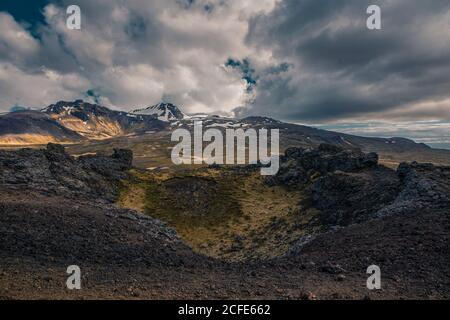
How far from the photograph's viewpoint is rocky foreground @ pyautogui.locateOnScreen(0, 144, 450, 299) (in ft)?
58.0

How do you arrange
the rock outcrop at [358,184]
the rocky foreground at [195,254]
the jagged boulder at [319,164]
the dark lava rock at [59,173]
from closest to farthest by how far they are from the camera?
the rocky foreground at [195,254], the rock outcrop at [358,184], the dark lava rock at [59,173], the jagged boulder at [319,164]

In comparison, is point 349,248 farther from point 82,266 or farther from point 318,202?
point 318,202

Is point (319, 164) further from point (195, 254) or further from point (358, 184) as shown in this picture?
point (195, 254)

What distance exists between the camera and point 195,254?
28.8 meters

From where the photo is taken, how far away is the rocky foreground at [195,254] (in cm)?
1769

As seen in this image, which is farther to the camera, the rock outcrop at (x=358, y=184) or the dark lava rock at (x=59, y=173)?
the dark lava rock at (x=59, y=173)

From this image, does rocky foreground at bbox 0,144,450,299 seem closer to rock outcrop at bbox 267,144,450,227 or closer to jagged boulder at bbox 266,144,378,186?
rock outcrop at bbox 267,144,450,227

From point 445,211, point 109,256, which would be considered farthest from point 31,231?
point 445,211

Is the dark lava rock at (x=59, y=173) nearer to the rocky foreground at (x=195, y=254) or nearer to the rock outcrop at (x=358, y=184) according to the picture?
the rocky foreground at (x=195, y=254)

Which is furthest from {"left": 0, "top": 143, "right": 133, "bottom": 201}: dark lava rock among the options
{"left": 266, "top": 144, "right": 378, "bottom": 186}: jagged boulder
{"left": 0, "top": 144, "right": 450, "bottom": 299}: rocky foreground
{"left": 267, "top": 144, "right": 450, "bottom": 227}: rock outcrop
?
{"left": 267, "top": 144, "right": 450, "bottom": 227}: rock outcrop

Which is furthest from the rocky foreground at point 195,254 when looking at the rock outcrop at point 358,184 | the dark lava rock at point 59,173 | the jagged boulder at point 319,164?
the jagged boulder at point 319,164

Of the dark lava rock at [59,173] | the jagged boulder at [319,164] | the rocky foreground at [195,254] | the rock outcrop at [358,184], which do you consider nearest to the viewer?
the rocky foreground at [195,254]

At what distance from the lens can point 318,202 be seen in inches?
2116

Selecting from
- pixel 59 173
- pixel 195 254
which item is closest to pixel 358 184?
pixel 195 254
